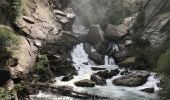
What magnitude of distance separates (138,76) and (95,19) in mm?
20580

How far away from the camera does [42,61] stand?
29.1m

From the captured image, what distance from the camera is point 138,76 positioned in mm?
31125

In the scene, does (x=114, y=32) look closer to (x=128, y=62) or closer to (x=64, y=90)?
(x=128, y=62)

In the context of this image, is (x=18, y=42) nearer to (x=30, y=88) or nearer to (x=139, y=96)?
(x=30, y=88)

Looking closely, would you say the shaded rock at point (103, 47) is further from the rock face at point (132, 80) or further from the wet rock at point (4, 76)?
the wet rock at point (4, 76)

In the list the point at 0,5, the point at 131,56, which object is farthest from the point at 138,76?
the point at 0,5

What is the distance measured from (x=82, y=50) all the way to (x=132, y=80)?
11.3m

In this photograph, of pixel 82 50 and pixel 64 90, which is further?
pixel 82 50

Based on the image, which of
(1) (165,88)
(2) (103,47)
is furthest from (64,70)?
(2) (103,47)

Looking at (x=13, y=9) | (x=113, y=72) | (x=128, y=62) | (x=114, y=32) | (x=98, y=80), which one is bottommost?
(x=98, y=80)

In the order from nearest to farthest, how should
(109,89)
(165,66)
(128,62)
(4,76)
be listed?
(4,76) < (165,66) < (109,89) < (128,62)

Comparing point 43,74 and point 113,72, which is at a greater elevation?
point 113,72

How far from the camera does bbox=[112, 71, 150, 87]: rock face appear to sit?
3019 cm

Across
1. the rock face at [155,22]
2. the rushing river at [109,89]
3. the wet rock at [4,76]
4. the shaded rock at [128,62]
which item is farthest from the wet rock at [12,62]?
the rock face at [155,22]
